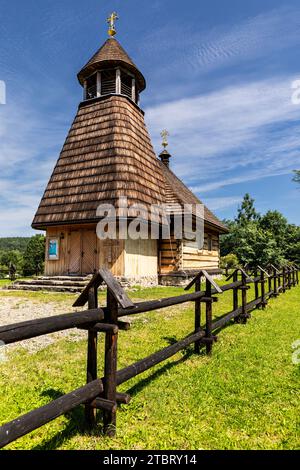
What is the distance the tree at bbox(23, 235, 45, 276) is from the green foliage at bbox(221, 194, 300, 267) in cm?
1686

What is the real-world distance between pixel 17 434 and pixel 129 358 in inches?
116

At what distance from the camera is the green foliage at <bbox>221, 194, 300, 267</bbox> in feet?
83.0

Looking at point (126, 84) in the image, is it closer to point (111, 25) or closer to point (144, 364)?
point (111, 25)

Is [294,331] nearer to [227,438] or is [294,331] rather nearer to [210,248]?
[227,438]

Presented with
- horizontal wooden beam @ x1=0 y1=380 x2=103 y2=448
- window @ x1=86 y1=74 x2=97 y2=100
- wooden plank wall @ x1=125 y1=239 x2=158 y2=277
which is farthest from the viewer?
window @ x1=86 y1=74 x2=97 y2=100

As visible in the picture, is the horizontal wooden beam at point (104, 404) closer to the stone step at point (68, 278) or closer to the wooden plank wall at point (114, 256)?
the stone step at point (68, 278)

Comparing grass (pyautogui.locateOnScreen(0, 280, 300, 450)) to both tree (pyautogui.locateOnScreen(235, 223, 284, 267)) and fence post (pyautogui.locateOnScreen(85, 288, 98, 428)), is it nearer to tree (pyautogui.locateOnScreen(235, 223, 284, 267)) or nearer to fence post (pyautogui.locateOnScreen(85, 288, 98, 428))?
fence post (pyautogui.locateOnScreen(85, 288, 98, 428))

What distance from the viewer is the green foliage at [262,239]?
2530cm

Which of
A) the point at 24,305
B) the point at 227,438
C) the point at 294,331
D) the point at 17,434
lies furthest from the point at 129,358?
the point at 24,305

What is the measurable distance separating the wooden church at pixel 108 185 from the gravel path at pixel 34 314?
4636 millimetres

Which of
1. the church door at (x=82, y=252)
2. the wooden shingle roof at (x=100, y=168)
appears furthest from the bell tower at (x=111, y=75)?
the church door at (x=82, y=252)

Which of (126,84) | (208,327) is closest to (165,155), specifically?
(126,84)

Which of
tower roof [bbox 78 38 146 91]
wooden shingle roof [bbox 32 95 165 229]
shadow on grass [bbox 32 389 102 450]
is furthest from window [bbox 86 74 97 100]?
shadow on grass [bbox 32 389 102 450]
